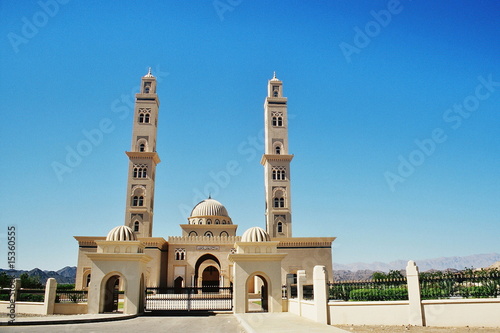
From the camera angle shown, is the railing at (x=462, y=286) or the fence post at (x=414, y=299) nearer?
the railing at (x=462, y=286)

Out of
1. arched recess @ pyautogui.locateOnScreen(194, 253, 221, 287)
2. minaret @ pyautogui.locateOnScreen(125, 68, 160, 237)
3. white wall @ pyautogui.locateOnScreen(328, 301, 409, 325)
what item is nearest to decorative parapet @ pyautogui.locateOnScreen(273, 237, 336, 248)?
arched recess @ pyautogui.locateOnScreen(194, 253, 221, 287)

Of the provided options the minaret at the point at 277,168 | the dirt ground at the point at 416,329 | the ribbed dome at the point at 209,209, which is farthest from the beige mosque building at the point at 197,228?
the dirt ground at the point at 416,329

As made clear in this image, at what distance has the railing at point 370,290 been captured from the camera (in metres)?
14.3

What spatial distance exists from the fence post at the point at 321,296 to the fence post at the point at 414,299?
281 centimetres

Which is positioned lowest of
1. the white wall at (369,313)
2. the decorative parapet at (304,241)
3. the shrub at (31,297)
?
the white wall at (369,313)

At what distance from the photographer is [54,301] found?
1842cm

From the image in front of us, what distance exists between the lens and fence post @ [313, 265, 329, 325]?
1441 centimetres

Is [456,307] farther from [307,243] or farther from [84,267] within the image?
[84,267]

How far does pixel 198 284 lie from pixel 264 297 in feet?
72.4

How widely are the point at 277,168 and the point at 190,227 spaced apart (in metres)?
10.9

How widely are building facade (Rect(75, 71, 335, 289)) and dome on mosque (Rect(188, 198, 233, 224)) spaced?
2.06 metres

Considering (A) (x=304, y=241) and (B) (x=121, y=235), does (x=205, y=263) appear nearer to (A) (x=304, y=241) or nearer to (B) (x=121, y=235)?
(A) (x=304, y=241)

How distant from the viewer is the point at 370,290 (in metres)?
14.8

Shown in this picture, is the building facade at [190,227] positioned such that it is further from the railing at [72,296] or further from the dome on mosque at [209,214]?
the railing at [72,296]
